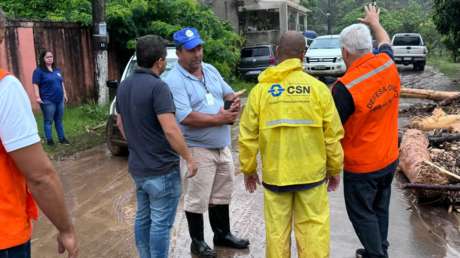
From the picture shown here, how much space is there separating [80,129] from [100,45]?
289 centimetres

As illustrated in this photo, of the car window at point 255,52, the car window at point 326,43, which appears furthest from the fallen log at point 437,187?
the car window at point 255,52

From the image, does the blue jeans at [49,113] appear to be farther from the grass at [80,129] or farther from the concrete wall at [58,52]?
the concrete wall at [58,52]

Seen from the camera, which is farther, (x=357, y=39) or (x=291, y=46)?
(x=357, y=39)

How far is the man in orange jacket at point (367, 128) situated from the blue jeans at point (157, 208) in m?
1.36

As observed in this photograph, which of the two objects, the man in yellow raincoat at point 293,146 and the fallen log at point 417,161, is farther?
the fallen log at point 417,161

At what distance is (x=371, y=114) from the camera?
380 cm

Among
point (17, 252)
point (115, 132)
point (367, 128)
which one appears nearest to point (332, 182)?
point (367, 128)

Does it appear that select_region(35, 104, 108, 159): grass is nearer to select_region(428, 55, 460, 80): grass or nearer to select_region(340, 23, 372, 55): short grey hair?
select_region(340, 23, 372, 55): short grey hair

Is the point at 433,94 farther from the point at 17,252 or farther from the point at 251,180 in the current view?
the point at 17,252

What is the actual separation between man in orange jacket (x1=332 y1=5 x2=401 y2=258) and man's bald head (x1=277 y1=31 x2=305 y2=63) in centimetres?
45

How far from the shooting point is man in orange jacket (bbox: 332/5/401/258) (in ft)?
12.3

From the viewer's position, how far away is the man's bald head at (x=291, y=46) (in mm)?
3516

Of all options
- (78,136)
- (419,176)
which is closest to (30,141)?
(419,176)

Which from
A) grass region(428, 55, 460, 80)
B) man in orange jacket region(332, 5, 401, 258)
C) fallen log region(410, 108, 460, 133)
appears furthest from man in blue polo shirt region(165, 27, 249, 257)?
grass region(428, 55, 460, 80)
